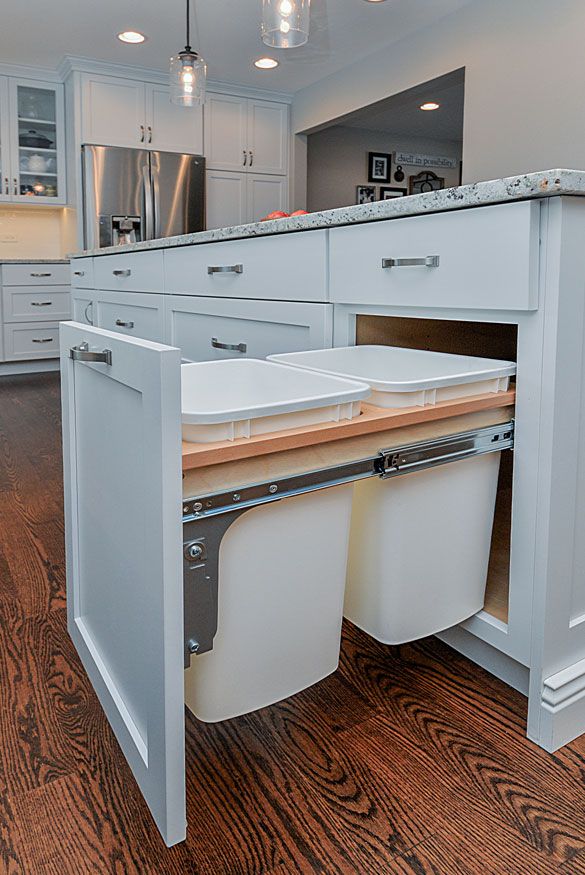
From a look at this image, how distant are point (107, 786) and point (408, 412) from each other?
661 millimetres

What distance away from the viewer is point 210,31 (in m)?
4.57

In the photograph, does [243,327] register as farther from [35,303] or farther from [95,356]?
[35,303]

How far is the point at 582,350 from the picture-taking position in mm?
1024

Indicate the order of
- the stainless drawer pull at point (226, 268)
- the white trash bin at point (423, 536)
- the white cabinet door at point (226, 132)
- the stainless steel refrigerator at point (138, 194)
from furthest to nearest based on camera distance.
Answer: the white cabinet door at point (226, 132), the stainless steel refrigerator at point (138, 194), the stainless drawer pull at point (226, 268), the white trash bin at point (423, 536)

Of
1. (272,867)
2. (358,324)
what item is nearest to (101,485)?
(272,867)

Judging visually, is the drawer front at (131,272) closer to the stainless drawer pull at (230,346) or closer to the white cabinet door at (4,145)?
the stainless drawer pull at (230,346)

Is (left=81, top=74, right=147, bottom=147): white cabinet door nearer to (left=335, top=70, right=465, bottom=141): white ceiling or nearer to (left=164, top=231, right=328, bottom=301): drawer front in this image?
(left=335, top=70, right=465, bottom=141): white ceiling

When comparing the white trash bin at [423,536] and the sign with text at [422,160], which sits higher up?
the sign with text at [422,160]

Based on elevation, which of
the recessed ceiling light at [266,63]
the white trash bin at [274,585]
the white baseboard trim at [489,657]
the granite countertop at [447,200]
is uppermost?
the recessed ceiling light at [266,63]

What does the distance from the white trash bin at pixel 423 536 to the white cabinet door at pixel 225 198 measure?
503 cm

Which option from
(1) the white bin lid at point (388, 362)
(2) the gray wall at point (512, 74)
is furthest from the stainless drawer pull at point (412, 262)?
(2) the gray wall at point (512, 74)

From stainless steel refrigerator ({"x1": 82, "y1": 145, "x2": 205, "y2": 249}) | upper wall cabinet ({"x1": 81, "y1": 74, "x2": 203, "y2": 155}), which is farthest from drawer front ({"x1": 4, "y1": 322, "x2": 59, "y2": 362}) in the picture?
upper wall cabinet ({"x1": 81, "y1": 74, "x2": 203, "y2": 155})

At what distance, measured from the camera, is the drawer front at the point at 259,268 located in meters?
1.48

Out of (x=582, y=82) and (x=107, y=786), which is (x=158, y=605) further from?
(x=582, y=82)
